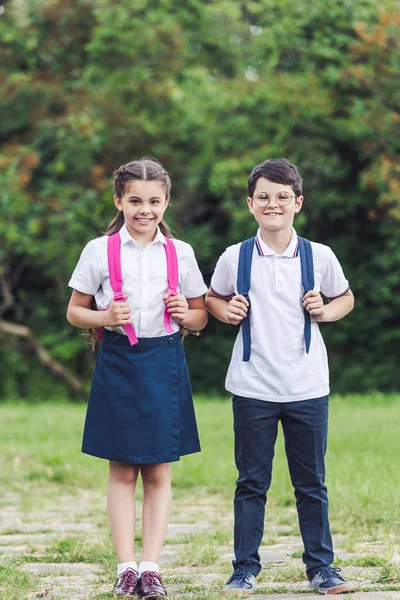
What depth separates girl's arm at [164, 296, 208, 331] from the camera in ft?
12.1

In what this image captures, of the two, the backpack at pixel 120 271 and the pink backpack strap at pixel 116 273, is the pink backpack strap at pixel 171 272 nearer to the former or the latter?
the backpack at pixel 120 271

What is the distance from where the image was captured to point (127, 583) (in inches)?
139

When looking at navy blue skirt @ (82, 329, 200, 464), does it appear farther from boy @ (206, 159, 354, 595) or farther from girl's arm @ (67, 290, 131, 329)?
boy @ (206, 159, 354, 595)

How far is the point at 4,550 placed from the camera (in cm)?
481

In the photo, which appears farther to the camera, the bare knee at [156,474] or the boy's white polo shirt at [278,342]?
the bare knee at [156,474]

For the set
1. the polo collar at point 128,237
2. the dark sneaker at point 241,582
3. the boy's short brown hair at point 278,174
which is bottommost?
the dark sneaker at point 241,582

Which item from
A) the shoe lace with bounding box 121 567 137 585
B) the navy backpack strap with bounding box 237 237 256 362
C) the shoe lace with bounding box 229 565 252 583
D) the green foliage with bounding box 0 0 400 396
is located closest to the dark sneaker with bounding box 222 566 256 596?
the shoe lace with bounding box 229 565 252 583

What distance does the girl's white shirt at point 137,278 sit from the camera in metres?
3.69

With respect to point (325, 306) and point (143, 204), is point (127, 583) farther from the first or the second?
point (143, 204)

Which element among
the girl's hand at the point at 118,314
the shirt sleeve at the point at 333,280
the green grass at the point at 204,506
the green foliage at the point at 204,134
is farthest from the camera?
the green foliage at the point at 204,134

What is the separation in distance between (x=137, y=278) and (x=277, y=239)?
1.87 ft

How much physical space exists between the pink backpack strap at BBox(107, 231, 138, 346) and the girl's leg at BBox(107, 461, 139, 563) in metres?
0.53

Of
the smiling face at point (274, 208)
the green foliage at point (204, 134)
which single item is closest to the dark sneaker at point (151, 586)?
the smiling face at point (274, 208)

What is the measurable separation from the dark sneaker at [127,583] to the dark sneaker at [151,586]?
2 centimetres
